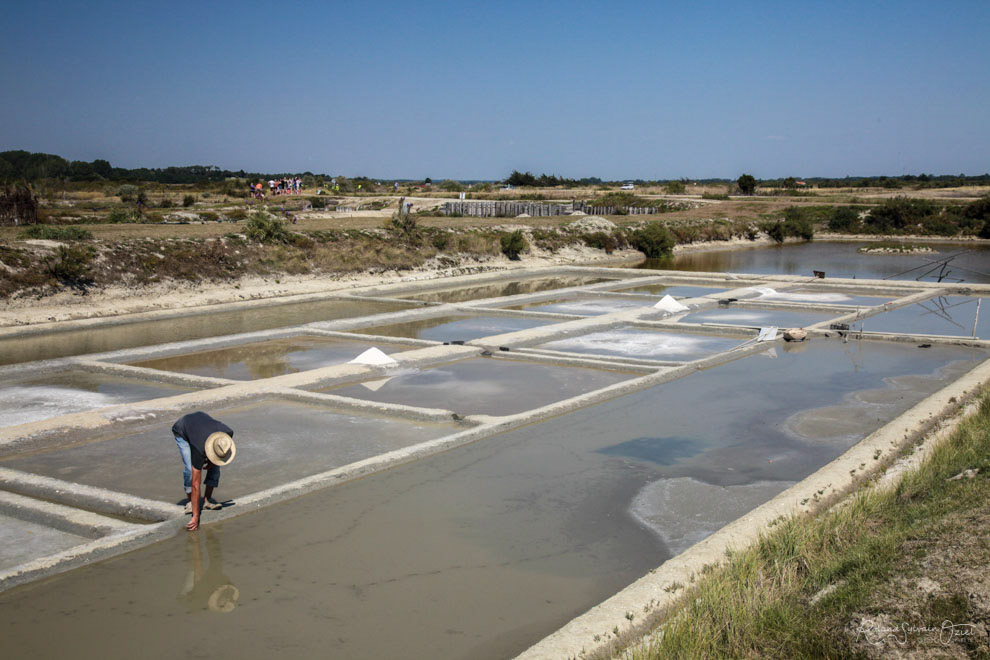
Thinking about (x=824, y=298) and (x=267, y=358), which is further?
(x=824, y=298)

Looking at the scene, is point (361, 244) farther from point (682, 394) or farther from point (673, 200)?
point (673, 200)

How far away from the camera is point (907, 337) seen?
14094mm

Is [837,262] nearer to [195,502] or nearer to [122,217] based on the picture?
[122,217]

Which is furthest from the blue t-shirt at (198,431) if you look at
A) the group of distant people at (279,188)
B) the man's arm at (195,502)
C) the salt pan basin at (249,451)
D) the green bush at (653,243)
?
the group of distant people at (279,188)

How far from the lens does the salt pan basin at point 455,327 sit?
1523 centimetres

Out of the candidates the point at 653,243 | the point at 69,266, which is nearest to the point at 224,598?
the point at 69,266

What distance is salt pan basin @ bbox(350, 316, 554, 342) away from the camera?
15227 mm

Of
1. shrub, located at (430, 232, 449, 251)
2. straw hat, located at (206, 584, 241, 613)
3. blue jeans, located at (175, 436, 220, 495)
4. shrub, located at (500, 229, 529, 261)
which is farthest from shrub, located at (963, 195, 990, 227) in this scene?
straw hat, located at (206, 584, 241, 613)

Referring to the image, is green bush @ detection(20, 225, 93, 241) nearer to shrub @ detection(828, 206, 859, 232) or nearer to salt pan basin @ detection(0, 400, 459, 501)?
salt pan basin @ detection(0, 400, 459, 501)

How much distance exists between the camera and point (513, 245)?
98.9 ft

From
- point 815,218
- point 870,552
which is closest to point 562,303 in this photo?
point 870,552

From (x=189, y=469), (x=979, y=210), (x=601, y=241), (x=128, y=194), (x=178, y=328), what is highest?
(x=128, y=194)

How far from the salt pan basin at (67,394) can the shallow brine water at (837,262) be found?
20891 millimetres

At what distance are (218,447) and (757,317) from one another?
13241 mm
